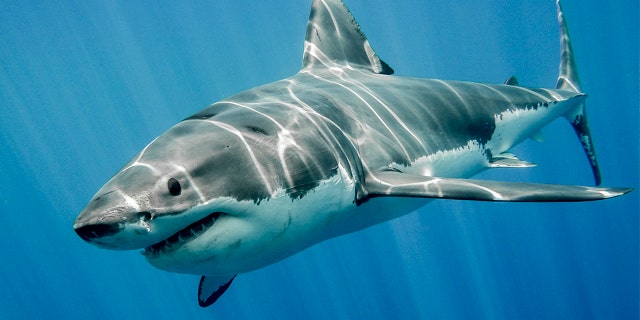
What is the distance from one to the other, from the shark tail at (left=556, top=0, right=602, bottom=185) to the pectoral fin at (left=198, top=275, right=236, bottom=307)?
206 inches

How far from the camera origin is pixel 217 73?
135ft

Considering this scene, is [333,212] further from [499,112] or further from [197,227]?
[499,112]

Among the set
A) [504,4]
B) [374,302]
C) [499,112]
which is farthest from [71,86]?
[499,112]

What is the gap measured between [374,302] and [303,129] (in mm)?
14471

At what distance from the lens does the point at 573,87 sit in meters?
6.38

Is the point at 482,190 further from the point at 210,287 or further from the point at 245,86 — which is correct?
the point at 245,86

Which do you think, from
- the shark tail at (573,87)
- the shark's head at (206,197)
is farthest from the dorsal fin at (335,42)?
the shark tail at (573,87)

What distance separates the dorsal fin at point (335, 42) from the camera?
16.5 feet

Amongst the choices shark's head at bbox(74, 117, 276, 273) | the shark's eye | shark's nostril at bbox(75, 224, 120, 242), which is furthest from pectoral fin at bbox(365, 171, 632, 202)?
shark's nostril at bbox(75, 224, 120, 242)

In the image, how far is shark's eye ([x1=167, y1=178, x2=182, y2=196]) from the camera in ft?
5.95

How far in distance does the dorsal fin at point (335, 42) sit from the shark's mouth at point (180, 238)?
10.8ft

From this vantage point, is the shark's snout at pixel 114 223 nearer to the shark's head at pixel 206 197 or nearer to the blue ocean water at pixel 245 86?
the shark's head at pixel 206 197

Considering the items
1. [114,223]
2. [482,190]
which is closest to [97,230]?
[114,223]

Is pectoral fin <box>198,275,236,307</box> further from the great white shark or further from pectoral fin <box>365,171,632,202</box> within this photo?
pectoral fin <box>365,171,632,202</box>
